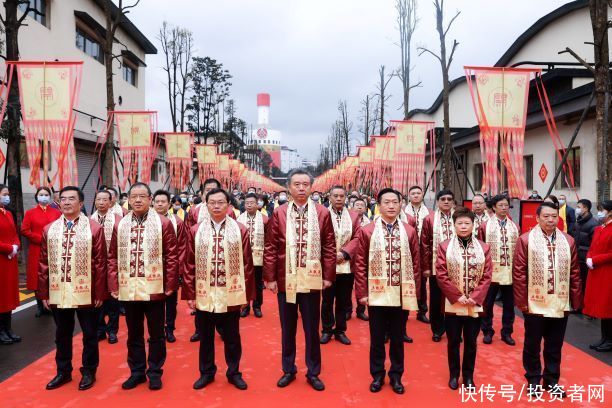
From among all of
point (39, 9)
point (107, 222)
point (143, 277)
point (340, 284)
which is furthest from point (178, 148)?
point (143, 277)

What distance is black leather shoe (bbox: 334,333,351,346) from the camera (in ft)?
17.7

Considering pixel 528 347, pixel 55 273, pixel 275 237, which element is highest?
pixel 275 237

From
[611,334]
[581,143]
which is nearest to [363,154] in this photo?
[581,143]

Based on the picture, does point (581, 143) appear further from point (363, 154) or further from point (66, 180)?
point (66, 180)

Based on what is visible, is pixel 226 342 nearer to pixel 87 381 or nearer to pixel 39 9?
pixel 87 381

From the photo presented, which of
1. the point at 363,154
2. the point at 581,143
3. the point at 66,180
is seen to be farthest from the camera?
the point at 363,154

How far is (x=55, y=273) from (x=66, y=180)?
17.4 feet

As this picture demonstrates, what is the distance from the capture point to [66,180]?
343 inches

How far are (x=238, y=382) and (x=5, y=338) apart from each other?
316cm

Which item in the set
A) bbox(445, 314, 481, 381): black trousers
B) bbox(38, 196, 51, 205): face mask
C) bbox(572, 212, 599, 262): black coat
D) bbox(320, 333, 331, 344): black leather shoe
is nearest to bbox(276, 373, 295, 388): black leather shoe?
bbox(320, 333, 331, 344): black leather shoe

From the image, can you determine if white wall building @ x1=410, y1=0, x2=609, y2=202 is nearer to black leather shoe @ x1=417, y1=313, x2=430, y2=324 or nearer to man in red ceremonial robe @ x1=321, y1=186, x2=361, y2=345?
black leather shoe @ x1=417, y1=313, x2=430, y2=324

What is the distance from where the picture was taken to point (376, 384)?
13.1ft

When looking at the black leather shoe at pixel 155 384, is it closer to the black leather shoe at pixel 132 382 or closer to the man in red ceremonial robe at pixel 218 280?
the black leather shoe at pixel 132 382

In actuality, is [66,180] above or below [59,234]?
above
